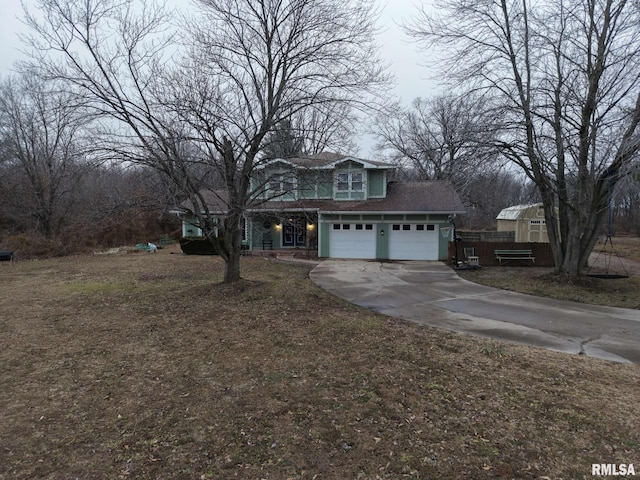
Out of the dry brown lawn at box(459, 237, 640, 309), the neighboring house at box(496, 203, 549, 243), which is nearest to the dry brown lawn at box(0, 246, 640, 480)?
the dry brown lawn at box(459, 237, 640, 309)

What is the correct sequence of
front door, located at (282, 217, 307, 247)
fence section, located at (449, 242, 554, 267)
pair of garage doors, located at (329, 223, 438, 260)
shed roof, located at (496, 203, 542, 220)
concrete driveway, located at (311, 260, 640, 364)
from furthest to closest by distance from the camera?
shed roof, located at (496, 203, 542, 220) < front door, located at (282, 217, 307, 247) < pair of garage doors, located at (329, 223, 438, 260) < fence section, located at (449, 242, 554, 267) < concrete driveway, located at (311, 260, 640, 364)

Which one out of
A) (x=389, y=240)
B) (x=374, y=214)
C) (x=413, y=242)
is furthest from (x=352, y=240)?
(x=413, y=242)

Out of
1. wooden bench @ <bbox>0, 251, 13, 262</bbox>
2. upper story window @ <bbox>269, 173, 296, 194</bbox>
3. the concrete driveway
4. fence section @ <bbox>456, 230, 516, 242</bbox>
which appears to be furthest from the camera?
fence section @ <bbox>456, 230, 516, 242</bbox>

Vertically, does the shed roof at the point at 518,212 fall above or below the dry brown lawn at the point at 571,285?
above

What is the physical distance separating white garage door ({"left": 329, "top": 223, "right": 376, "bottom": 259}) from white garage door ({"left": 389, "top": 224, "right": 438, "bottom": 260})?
1036 mm

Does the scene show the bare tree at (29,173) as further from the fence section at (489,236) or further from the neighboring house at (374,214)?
the fence section at (489,236)

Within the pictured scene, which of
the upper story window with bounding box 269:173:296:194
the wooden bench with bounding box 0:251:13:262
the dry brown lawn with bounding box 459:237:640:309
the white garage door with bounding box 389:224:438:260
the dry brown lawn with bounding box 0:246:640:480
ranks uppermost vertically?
the upper story window with bounding box 269:173:296:194

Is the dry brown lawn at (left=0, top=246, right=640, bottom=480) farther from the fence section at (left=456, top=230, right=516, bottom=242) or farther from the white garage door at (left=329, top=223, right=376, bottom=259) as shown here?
the fence section at (left=456, top=230, right=516, bottom=242)

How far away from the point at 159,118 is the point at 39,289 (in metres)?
6.84

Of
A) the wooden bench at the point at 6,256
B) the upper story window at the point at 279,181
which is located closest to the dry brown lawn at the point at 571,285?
the upper story window at the point at 279,181

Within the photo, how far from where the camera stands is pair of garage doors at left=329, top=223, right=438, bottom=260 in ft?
60.9

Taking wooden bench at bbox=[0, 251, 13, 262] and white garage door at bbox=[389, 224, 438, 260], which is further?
wooden bench at bbox=[0, 251, 13, 262]

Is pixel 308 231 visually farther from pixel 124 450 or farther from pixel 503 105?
pixel 124 450

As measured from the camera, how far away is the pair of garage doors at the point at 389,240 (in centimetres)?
1856
